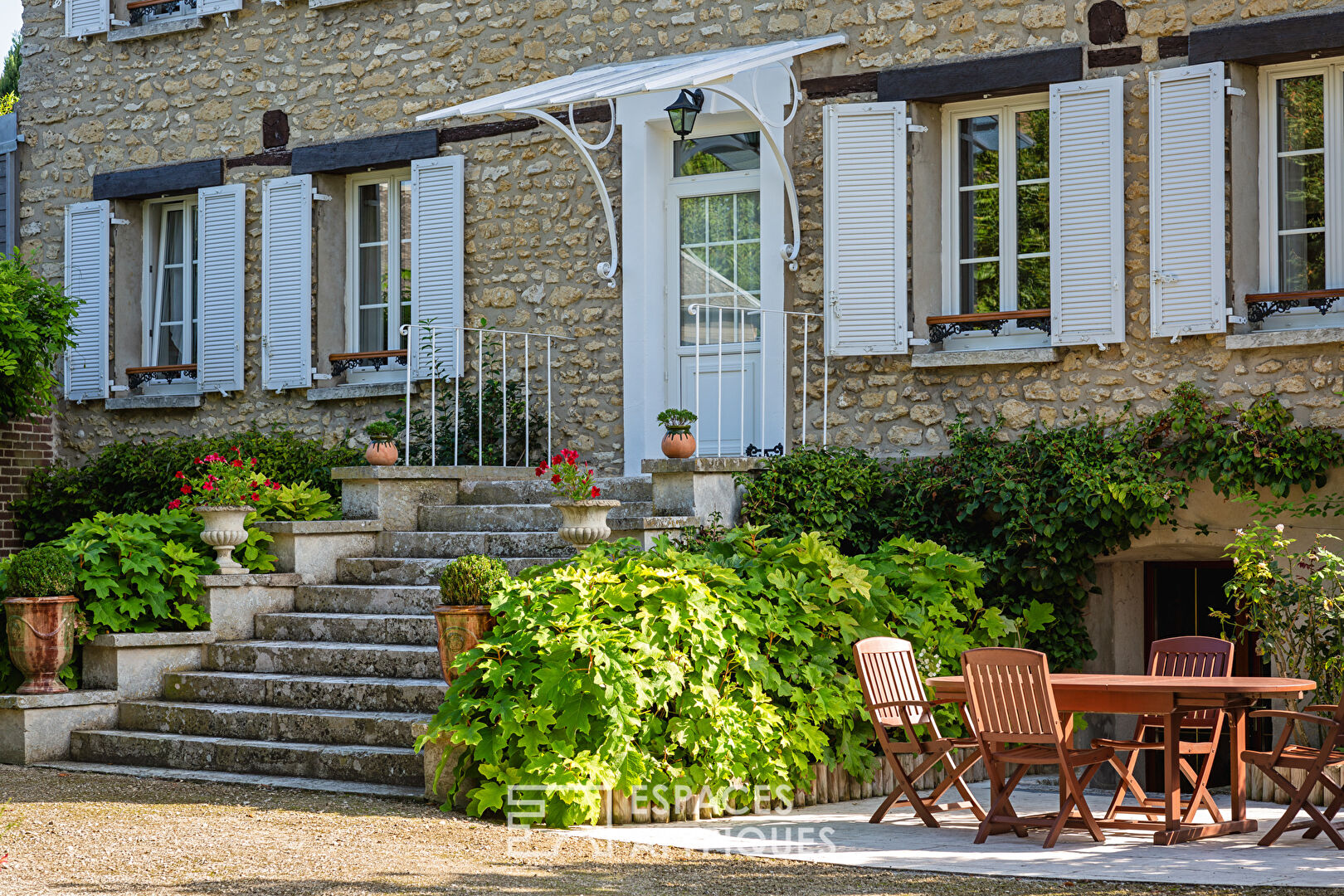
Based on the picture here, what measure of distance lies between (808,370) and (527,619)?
11.4 ft

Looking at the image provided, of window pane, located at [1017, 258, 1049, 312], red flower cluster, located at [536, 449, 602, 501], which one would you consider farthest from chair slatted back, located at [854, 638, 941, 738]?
window pane, located at [1017, 258, 1049, 312]

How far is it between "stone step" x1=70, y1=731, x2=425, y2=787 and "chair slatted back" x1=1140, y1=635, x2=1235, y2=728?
10.1 ft

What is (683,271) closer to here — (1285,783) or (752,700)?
(752,700)

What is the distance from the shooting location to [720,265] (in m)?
9.77

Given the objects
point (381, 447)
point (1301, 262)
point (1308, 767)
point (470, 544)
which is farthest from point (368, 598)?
point (1301, 262)

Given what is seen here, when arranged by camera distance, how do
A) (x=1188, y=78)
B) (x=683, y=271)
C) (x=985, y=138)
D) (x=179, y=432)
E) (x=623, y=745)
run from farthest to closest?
1. (x=179, y=432)
2. (x=683, y=271)
3. (x=985, y=138)
4. (x=1188, y=78)
5. (x=623, y=745)

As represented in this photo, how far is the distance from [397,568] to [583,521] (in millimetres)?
1343

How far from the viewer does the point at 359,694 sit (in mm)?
7379

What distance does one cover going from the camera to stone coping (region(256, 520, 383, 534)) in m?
8.52

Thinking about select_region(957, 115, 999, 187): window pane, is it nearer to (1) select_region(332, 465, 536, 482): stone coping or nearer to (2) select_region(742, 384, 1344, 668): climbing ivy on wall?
(2) select_region(742, 384, 1344, 668): climbing ivy on wall

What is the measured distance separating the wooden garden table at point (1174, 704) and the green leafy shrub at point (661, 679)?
825 millimetres

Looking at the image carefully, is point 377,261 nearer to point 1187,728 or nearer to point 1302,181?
point 1302,181

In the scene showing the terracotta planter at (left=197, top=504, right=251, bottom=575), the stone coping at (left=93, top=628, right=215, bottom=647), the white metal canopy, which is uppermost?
the white metal canopy

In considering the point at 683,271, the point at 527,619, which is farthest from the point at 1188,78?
the point at 527,619
